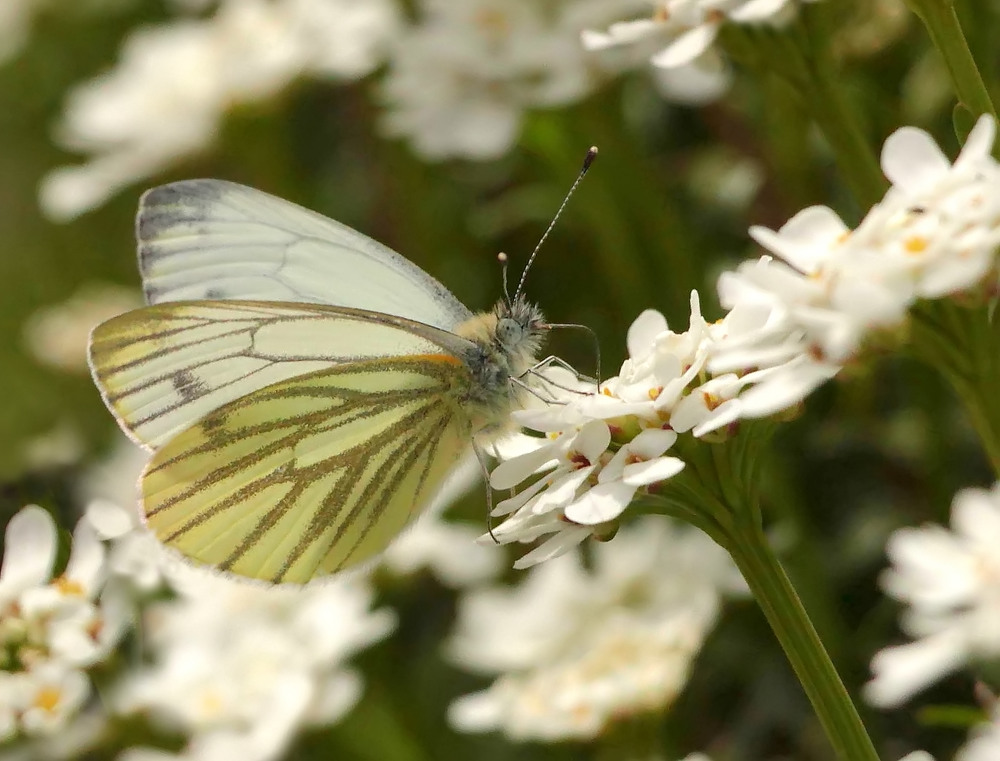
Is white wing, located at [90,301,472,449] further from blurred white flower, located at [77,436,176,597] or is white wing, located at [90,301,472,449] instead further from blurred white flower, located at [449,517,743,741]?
blurred white flower, located at [449,517,743,741]

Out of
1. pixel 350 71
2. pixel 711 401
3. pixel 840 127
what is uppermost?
A: pixel 350 71

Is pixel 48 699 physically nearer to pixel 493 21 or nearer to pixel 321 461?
pixel 321 461

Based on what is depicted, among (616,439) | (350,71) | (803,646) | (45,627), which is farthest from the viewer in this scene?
(350,71)

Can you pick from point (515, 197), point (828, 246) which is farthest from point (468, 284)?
point (828, 246)

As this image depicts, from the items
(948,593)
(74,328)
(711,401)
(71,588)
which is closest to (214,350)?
(71,588)

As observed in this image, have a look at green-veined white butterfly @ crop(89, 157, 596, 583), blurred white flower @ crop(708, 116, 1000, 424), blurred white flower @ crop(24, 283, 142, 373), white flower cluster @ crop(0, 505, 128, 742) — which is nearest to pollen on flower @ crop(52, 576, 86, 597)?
white flower cluster @ crop(0, 505, 128, 742)

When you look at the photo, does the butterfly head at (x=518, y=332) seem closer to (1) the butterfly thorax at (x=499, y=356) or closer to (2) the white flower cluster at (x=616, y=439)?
(1) the butterfly thorax at (x=499, y=356)
